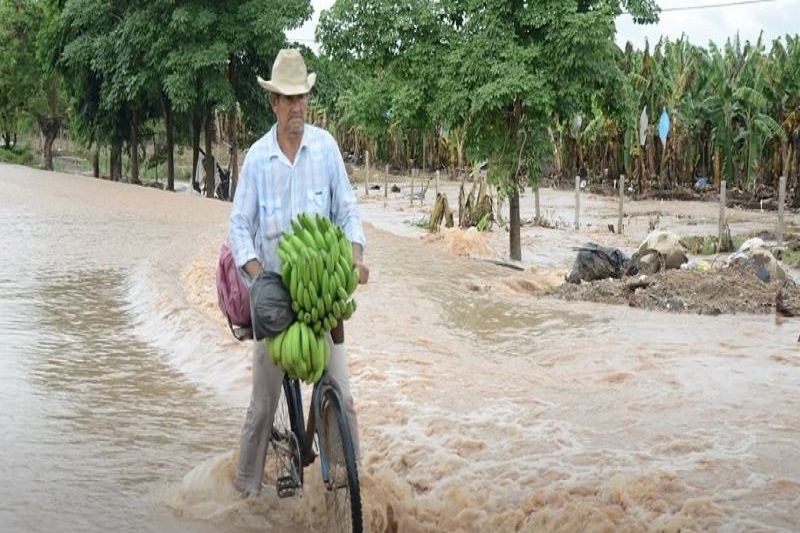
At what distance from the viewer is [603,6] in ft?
57.1

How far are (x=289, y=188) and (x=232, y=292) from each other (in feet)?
1.73

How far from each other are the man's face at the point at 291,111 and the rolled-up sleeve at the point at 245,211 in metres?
0.22

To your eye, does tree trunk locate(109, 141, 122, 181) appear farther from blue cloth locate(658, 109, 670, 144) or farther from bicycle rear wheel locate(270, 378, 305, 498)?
bicycle rear wheel locate(270, 378, 305, 498)

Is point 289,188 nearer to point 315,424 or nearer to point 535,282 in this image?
point 315,424

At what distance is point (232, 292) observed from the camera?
454cm

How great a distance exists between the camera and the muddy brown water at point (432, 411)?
514cm

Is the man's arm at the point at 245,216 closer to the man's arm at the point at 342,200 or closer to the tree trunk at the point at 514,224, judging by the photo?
the man's arm at the point at 342,200

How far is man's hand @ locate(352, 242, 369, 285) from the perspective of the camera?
429 centimetres

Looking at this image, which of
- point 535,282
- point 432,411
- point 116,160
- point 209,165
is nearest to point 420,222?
point 209,165

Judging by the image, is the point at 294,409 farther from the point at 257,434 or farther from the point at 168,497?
the point at 168,497

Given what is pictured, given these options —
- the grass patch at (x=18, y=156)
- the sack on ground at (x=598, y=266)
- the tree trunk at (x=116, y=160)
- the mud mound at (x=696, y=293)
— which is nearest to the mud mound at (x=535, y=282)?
the sack on ground at (x=598, y=266)

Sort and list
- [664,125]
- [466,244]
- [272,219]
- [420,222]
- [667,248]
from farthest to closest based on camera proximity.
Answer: [664,125]
[420,222]
[466,244]
[667,248]
[272,219]

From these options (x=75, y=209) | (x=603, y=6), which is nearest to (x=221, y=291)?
(x=603, y=6)

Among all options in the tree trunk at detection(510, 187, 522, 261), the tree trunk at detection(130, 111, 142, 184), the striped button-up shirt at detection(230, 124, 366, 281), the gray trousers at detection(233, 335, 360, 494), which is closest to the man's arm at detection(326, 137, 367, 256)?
the striped button-up shirt at detection(230, 124, 366, 281)
